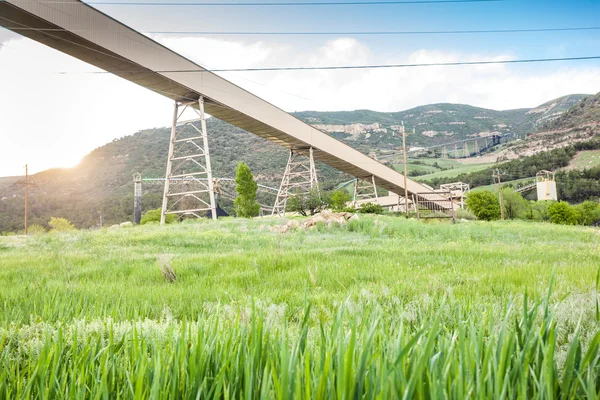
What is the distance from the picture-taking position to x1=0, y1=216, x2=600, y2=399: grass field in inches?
18.9

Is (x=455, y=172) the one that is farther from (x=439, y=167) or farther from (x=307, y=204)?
(x=307, y=204)

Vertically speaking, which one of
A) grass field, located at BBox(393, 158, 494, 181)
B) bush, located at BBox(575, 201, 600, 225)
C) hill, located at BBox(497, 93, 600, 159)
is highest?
hill, located at BBox(497, 93, 600, 159)

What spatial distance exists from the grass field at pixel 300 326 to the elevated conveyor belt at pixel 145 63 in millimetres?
6732

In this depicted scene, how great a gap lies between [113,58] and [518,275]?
12.8 metres

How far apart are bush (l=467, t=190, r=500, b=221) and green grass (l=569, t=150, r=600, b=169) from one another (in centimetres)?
3714

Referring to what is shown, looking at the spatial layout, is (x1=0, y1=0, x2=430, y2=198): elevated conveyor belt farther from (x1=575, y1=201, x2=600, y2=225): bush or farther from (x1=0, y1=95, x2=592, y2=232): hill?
(x1=575, y1=201, x2=600, y2=225): bush

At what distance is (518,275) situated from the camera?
3293 millimetres

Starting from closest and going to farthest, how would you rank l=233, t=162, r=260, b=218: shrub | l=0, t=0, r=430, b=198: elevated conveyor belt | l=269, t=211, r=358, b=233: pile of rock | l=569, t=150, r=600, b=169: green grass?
l=0, t=0, r=430, b=198: elevated conveyor belt < l=269, t=211, r=358, b=233: pile of rock < l=233, t=162, r=260, b=218: shrub < l=569, t=150, r=600, b=169: green grass

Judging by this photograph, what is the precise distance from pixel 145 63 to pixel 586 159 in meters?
69.2

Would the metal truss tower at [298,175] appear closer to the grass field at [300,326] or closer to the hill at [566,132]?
the grass field at [300,326]

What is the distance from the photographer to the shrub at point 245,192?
72.3 feet

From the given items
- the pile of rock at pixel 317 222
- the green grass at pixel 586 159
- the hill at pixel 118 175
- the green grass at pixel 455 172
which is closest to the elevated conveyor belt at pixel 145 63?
the pile of rock at pixel 317 222

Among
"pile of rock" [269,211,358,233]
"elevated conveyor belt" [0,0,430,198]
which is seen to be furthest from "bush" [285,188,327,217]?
"pile of rock" [269,211,358,233]

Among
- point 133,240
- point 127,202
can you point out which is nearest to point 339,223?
point 133,240
